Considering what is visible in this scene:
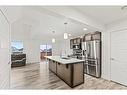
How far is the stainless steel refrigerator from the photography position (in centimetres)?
473

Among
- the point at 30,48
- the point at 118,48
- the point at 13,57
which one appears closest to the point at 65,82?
the point at 118,48

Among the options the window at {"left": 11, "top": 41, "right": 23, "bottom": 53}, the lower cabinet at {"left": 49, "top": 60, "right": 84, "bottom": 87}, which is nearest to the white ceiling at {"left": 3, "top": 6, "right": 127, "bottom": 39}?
the lower cabinet at {"left": 49, "top": 60, "right": 84, "bottom": 87}

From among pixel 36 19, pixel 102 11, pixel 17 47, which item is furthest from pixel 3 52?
pixel 17 47

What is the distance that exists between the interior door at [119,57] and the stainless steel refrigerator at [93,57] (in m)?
0.67

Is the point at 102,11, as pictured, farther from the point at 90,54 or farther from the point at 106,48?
the point at 90,54

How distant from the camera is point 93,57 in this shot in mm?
4941

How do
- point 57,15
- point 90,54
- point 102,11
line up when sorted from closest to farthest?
point 57,15 < point 102,11 < point 90,54

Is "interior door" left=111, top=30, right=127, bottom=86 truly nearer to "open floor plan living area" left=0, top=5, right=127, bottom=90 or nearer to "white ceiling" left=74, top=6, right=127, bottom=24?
"open floor plan living area" left=0, top=5, right=127, bottom=90

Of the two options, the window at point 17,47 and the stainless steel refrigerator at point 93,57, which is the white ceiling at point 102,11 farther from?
the window at point 17,47

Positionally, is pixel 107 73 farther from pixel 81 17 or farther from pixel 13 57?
pixel 13 57

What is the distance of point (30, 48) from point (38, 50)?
30.0 inches

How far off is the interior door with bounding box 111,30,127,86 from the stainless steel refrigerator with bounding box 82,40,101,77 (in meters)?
0.67

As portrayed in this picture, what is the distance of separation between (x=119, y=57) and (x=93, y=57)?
1253 mm
